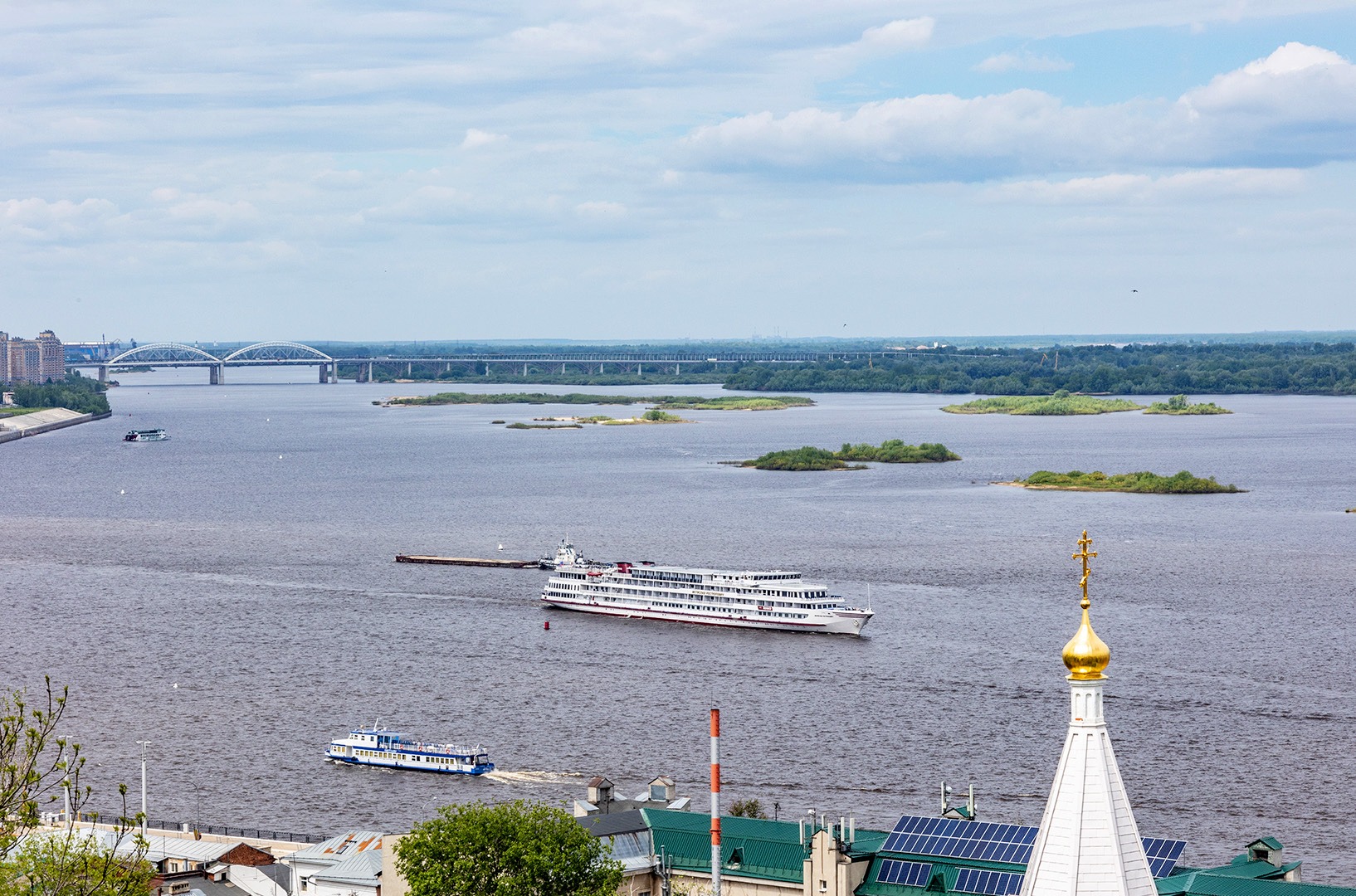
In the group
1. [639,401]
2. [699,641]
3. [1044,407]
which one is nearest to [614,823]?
[699,641]

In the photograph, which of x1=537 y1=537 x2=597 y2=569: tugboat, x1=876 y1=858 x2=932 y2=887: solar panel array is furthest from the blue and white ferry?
x1=537 y1=537 x2=597 y2=569: tugboat

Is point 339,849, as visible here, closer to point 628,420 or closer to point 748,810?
point 748,810

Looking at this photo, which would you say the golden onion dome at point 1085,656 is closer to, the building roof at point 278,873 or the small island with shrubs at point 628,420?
the building roof at point 278,873

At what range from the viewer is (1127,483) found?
90750 mm

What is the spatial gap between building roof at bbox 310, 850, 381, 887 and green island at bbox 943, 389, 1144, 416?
482 feet

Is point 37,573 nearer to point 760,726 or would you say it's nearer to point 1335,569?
point 760,726

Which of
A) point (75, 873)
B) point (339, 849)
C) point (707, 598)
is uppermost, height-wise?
point (75, 873)

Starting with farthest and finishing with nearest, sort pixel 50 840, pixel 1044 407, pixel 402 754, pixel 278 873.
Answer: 1. pixel 1044 407
2. pixel 402 754
3. pixel 278 873
4. pixel 50 840

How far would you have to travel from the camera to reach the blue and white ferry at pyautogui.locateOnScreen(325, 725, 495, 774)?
35.1 m

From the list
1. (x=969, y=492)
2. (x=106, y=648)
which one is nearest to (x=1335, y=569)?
(x=969, y=492)

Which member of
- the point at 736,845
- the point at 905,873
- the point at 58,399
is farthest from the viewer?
the point at 58,399

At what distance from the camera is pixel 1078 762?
37.8 feet

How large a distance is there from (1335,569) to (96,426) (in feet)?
386

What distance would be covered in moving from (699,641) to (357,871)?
2862cm
